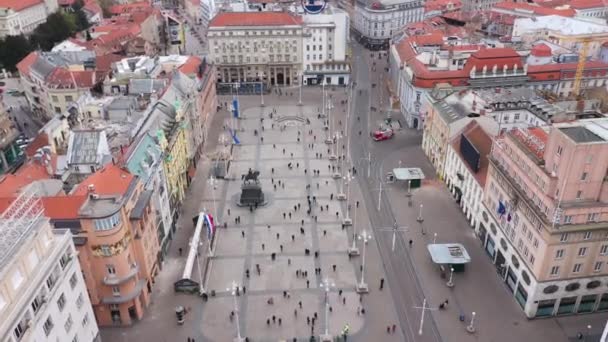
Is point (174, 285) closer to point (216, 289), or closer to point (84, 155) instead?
point (216, 289)

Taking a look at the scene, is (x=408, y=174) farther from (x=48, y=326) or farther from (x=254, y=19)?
(x=254, y=19)

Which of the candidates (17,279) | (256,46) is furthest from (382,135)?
(17,279)

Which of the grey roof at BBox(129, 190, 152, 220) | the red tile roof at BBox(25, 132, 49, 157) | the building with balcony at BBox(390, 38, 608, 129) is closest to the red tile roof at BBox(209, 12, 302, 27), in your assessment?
the building with balcony at BBox(390, 38, 608, 129)

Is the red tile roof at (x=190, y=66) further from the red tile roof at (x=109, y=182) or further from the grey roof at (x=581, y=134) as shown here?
the grey roof at (x=581, y=134)

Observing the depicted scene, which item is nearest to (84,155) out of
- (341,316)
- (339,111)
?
(341,316)

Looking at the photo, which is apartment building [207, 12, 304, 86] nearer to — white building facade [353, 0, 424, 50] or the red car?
white building facade [353, 0, 424, 50]

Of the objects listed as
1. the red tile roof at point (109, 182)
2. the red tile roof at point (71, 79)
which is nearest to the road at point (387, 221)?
the red tile roof at point (109, 182)
